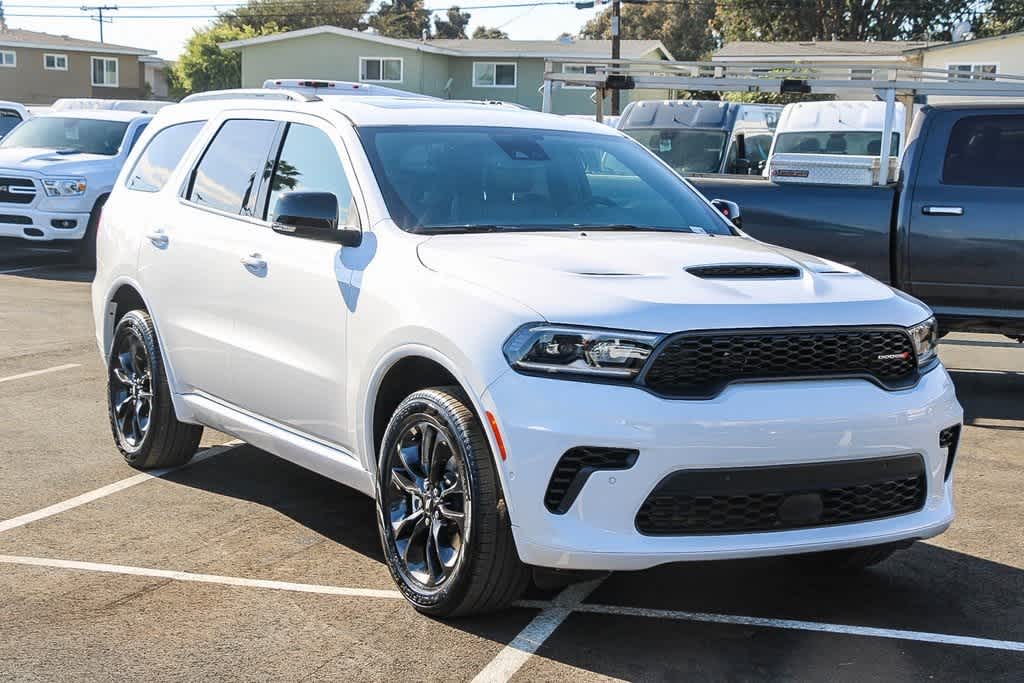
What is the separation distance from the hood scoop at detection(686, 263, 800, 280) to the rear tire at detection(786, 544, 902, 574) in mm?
1121

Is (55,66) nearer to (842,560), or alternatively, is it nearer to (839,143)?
(839,143)

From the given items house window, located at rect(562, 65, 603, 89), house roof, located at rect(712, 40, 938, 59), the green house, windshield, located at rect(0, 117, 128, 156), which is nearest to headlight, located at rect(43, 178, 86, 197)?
windshield, located at rect(0, 117, 128, 156)

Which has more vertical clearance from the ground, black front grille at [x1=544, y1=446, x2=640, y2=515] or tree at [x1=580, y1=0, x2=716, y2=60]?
tree at [x1=580, y1=0, x2=716, y2=60]

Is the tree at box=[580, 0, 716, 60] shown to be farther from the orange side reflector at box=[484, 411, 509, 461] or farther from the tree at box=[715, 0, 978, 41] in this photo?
the orange side reflector at box=[484, 411, 509, 461]

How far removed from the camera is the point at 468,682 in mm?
4359

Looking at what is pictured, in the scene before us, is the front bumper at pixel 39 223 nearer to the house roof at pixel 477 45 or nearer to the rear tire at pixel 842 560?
the rear tire at pixel 842 560

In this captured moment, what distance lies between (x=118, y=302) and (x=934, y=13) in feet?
205

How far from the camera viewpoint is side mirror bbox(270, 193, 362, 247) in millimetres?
5383

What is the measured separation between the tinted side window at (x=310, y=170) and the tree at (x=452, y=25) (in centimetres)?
9332

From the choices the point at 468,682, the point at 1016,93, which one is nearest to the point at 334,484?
the point at 468,682

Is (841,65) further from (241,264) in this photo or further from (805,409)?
(805,409)

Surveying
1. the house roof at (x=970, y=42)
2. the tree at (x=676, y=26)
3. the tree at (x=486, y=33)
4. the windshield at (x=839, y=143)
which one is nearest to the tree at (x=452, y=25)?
the tree at (x=486, y=33)

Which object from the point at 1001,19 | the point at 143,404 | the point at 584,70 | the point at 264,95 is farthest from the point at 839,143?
the point at 1001,19

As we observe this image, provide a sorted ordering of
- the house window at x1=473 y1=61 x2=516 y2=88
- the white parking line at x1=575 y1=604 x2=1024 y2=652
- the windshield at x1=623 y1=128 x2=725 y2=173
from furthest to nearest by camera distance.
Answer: the house window at x1=473 y1=61 x2=516 y2=88, the windshield at x1=623 y1=128 x2=725 y2=173, the white parking line at x1=575 y1=604 x2=1024 y2=652
